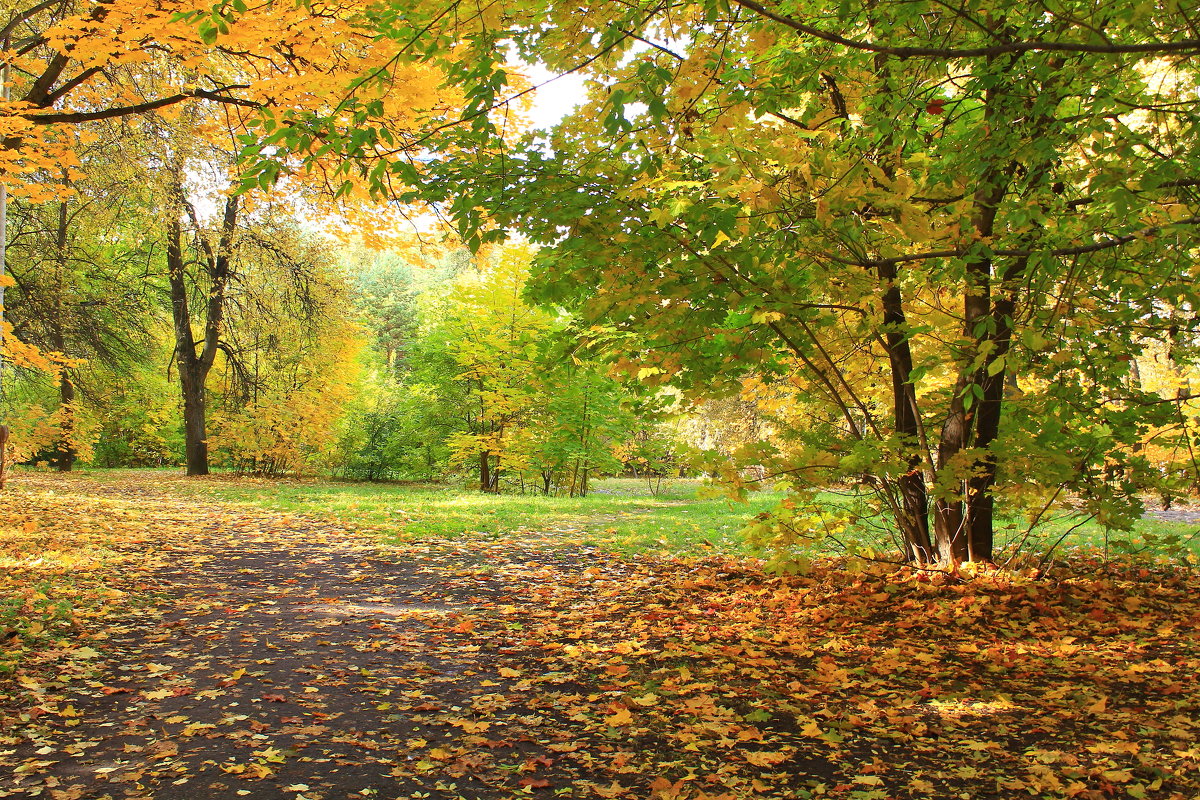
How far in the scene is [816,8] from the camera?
4.39m

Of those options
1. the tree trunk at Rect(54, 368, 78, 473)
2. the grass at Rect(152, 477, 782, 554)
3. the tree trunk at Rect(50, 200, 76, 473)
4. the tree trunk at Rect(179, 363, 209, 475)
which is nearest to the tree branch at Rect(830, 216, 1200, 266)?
the grass at Rect(152, 477, 782, 554)

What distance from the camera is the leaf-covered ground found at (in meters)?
2.82

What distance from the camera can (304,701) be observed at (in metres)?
3.58

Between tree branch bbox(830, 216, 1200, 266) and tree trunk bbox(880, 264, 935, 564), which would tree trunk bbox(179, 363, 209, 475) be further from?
tree branch bbox(830, 216, 1200, 266)

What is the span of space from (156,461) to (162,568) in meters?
22.8

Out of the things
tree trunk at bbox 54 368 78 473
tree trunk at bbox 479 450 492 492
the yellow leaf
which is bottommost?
the yellow leaf

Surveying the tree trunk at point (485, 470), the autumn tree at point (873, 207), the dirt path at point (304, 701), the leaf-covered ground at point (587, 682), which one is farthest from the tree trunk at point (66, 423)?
the autumn tree at point (873, 207)

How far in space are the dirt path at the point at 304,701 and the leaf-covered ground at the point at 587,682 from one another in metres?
0.02

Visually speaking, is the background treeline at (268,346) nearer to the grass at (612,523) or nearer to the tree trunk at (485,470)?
the tree trunk at (485,470)

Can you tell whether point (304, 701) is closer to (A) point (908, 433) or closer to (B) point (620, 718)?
(B) point (620, 718)

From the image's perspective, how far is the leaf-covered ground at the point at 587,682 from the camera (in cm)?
282

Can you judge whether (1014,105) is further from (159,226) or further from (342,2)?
(159,226)

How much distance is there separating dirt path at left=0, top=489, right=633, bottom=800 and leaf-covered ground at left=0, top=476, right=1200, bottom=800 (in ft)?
0.06

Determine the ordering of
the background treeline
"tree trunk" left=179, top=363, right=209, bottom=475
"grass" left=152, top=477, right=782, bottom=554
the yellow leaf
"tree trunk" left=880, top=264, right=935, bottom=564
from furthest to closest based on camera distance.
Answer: "tree trunk" left=179, top=363, right=209, bottom=475, the background treeline, "grass" left=152, top=477, right=782, bottom=554, "tree trunk" left=880, top=264, right=935, bottom=564, the yellow leaf
